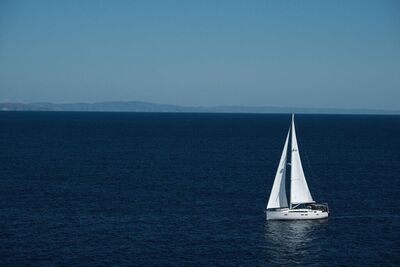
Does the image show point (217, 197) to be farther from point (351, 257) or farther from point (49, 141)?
point (49, 141)

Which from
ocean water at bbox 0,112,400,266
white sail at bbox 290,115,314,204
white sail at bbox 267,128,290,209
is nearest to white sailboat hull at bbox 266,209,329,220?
ocean water at bbox 0,112,400,266

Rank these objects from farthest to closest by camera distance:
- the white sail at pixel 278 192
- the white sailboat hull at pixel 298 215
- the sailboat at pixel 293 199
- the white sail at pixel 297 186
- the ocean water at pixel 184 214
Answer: the white sail at pixel 297 186 < the white sail at pixel 278 192 < the sailboat at pixel 293 199 < the white sailboat hull at pixel 298 215 < the ocean water at pixel 184 214

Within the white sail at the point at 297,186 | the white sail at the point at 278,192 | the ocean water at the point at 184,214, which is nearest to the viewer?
the ocean water at the point at 184,214

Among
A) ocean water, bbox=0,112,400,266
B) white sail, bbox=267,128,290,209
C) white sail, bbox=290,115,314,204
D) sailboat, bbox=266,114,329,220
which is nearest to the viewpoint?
ocean water, bbox=0,112,400,266

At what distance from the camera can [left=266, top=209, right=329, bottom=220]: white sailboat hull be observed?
221 ft

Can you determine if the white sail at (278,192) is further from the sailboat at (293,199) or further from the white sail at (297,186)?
the white sail at (297,186)

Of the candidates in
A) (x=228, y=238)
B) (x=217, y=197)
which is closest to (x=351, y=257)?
(x=228, y=238)

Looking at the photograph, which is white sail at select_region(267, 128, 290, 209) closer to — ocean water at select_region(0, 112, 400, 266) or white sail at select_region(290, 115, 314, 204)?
white sail at select_region(290, 115, 314, 204)

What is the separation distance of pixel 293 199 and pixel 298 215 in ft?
9.10

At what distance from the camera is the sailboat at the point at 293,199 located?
2660 inches

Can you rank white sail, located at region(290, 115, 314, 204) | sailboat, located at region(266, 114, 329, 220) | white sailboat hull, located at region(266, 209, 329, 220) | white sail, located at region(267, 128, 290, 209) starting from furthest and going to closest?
1. white sail, located at region(290, 115, 314, 204)
2. white sail, located at region(267, 128, 290, 209)
3. sailboat, located at region(266, 114, 329, 220)
4. white sailboat hull, located at region(266, 209, 329, 220)

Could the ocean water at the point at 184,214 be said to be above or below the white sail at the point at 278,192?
below

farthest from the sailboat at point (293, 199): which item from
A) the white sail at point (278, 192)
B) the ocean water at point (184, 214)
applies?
the ocean water at point (184, 214)

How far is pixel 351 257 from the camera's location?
177 ft
